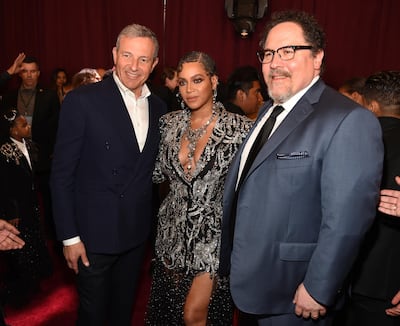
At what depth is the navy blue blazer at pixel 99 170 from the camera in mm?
1910

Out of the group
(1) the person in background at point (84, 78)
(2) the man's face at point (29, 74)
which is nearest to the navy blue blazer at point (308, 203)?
(1) the person in background at point (84, 78)

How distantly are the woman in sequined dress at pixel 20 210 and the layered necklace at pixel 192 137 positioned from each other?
1.50 metres

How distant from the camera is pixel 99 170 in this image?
1.96 metres

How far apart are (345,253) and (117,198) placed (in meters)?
1.07

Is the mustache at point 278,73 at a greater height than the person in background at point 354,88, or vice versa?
the mustache at point 278,73

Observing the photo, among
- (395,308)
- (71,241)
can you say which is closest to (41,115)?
(71,241)

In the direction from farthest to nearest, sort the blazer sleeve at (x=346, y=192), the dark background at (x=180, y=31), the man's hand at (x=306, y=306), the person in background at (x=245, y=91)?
the dark background at (x=180, y=31) → the person in background at (x=245, y=91) → the man's hand at (x=306, y=306) → the blazer sleeve at (x=346, y=192)

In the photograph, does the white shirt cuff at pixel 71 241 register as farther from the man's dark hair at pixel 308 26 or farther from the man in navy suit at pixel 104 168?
the man's dark hair at pixel 308 26

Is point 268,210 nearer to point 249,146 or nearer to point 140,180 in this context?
point 249,146

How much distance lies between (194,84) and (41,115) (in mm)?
2812

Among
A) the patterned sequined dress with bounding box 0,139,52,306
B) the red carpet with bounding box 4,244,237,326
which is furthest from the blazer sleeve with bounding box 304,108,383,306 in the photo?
the patterned sequined dress with bounding box 0,139,52,306

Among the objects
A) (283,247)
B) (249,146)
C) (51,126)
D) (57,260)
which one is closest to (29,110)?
(51,126)

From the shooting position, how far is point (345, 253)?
1.38m

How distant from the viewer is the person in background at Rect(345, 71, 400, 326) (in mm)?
1828
